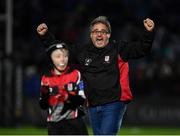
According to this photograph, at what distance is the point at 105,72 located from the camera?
975cm

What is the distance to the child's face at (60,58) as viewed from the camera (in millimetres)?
8695

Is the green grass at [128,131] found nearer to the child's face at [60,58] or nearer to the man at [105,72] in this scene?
the man at [105,72]

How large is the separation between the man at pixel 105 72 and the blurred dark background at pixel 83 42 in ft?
29.2

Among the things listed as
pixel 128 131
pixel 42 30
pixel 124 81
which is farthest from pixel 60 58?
pixel 128 131

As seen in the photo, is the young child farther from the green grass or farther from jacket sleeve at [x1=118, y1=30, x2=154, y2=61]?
the green grass

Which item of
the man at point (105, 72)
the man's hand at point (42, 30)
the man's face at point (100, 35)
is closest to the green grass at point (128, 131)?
the man at point (105, 72)

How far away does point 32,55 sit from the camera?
811 inches

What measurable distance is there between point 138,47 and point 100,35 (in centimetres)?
51

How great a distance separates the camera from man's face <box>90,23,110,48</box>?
9703 mm

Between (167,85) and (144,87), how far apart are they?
60 cm

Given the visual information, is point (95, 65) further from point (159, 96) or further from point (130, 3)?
point (130, 3)

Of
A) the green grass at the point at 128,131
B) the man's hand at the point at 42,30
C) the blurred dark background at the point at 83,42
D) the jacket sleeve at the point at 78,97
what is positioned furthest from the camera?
the blurred dark background at the point at 83,42

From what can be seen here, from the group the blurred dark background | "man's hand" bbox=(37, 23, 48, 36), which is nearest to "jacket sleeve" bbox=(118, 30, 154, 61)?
"man's hand" bbox=(37, 23, 48, 36)

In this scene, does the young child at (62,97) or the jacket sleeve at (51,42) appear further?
the jacket sleeve at (51,42)
